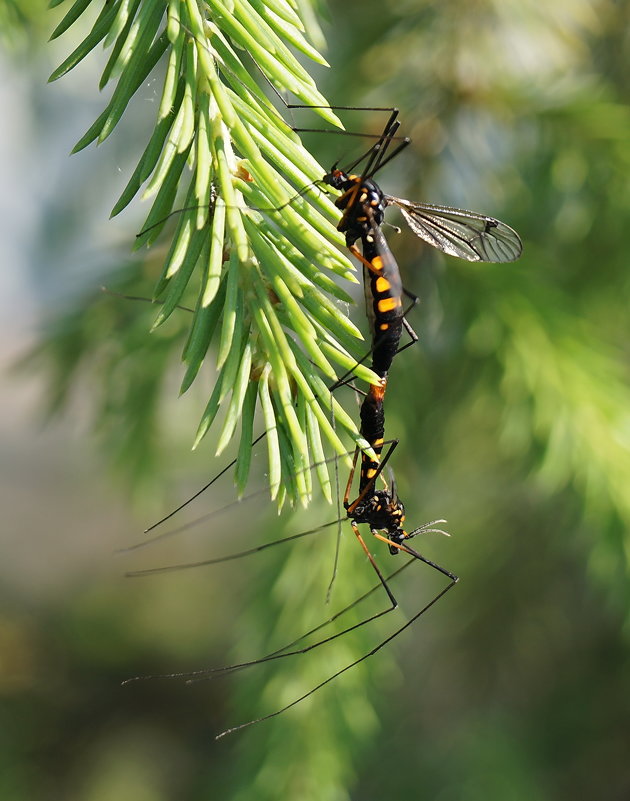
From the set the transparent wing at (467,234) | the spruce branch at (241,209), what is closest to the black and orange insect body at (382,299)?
the spruce branch at (241,209)

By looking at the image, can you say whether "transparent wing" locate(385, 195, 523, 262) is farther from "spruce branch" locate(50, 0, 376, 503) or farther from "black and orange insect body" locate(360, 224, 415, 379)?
"spruce branch" locate(50, 0, 376, 503)

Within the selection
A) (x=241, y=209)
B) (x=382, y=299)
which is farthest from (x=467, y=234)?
(x=241, y=209)

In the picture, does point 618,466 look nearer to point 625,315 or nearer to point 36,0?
point 625,315

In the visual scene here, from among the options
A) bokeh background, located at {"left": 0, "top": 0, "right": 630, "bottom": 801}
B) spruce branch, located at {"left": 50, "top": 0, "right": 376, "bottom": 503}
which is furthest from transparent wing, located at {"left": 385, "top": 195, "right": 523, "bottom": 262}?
spruce branch, located at {"left": 50, "top": 0, "right": 376, "bottom": 503}

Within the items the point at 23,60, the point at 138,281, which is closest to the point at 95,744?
the point at 138,281

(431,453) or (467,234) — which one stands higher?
(467,234)

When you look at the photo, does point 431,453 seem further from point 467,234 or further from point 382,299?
point 382,299

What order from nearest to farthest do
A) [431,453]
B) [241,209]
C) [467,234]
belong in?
[241,209] < [467,234] < [431,453]
